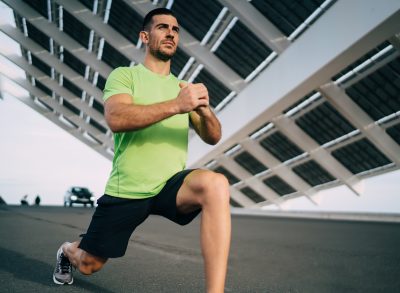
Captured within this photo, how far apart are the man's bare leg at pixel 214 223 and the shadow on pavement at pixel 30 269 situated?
1231 mm

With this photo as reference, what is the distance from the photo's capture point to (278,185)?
99.0 feet

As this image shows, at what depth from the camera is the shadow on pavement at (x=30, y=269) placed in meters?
3.66

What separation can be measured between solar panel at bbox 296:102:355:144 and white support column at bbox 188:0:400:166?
9.24 ft

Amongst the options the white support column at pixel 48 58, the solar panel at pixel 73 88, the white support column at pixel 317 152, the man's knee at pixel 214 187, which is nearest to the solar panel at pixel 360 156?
the white support column at pixel 317 152

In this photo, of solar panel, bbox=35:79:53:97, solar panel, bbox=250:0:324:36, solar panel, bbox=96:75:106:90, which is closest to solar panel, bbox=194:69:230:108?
solar panel, bbox=250:0:324:36

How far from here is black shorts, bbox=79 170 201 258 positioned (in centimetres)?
284

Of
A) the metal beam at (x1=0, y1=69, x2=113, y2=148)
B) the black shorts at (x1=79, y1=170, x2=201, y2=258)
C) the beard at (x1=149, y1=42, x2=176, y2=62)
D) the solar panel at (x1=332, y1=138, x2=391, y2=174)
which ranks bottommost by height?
the black shorts at (x1=79, y1=170, x2=201, y2=258)

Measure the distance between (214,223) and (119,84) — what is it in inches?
39.2

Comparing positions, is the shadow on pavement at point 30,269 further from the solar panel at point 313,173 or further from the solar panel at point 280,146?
the solar panel at point 313,173

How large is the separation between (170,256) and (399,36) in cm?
1024

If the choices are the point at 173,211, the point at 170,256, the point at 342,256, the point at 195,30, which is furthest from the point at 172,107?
the point at 195,30

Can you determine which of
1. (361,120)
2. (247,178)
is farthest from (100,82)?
(361,120)

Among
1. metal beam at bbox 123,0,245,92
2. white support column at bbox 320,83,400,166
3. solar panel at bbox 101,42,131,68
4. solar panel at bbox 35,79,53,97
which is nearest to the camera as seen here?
white support column at bbox 320,83,400,166

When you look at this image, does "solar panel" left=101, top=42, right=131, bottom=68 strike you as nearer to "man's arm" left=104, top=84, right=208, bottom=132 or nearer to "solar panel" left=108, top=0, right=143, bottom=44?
"solar panel" left=108, top=0, right=143, bottom=44
